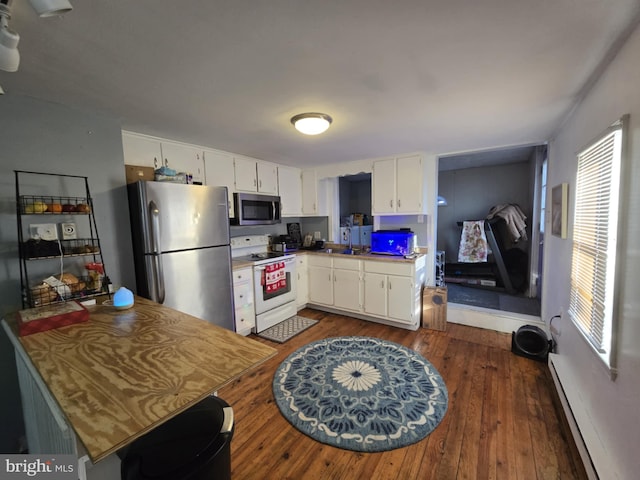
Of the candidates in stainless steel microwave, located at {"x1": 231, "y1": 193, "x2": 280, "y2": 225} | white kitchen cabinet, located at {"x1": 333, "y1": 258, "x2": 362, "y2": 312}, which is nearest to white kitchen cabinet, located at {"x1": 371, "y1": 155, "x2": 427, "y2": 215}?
white kitchen cabinet, located at {"x1": 333, "y1": 258, "x2": 362, "y2": 312}

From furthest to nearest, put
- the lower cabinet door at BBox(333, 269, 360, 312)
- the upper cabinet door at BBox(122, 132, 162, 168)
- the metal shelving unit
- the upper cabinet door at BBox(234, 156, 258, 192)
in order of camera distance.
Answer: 1. the lower cabinet door at BBox(333, 269, 360, 312)
2. the upper cabinet door at BBox(234, 156, 258, 192)
3. the upper cabinet door at BBox(122, 132, 162, 168)
4. the metal shelving unit

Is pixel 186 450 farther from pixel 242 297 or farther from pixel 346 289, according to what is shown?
pixel 346 289

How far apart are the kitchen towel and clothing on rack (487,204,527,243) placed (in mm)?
3764

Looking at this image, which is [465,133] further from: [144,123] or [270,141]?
[144,123]

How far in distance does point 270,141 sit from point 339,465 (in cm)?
270

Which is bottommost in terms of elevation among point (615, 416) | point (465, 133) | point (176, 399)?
point (615, 416)

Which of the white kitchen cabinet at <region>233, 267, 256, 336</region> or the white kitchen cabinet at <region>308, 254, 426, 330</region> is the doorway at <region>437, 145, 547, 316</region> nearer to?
the white kitchen cabinet at <region>308, 254, 426, 330</region>

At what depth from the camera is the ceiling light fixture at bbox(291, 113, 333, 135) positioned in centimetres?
201

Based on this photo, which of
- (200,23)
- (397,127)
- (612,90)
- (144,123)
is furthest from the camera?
(397,127)

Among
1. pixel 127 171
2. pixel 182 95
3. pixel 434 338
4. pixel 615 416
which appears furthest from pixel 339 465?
pixel 127 171

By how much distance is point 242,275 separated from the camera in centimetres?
299

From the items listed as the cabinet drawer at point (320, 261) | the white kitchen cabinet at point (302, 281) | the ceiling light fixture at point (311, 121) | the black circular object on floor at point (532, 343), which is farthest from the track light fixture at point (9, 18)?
the black circular object on floor at point (532, 343)

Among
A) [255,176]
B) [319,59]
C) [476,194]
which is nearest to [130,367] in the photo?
[319,59]

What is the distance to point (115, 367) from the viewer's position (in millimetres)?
979
